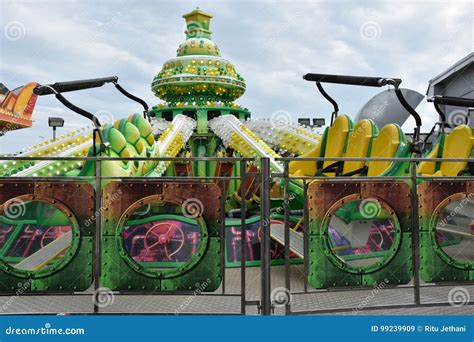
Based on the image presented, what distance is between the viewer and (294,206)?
9.62m

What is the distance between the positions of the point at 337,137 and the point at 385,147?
1.81 metres

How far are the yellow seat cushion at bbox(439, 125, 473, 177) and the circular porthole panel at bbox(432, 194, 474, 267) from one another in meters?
1.72

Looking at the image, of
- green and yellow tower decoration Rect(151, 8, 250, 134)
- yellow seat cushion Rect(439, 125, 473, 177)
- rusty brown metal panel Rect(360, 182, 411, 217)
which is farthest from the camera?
green and yellow tower decoration Rect(151, 8, 250, 134)

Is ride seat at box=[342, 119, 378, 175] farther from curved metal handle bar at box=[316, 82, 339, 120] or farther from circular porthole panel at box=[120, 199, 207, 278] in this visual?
circular porthole panel at box=[120, 199, 207, 278]

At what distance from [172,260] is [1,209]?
1.70 meters

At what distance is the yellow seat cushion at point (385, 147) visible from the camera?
27.5 ft

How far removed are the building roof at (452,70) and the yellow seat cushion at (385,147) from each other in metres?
10.9

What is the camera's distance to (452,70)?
2117 cm

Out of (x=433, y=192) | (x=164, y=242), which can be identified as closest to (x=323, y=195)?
(x=433, y=192)

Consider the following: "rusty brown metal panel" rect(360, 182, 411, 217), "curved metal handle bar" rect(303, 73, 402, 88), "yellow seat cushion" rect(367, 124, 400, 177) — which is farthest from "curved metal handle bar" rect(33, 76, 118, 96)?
"yellow seat cushion" rect(367, 124, 400, 177)

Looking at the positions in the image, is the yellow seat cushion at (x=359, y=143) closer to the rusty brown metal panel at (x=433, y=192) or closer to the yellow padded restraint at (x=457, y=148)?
the yellow padded restraint at (x=457, y=148)

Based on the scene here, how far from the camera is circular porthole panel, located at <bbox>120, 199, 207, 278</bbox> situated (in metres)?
4.63
